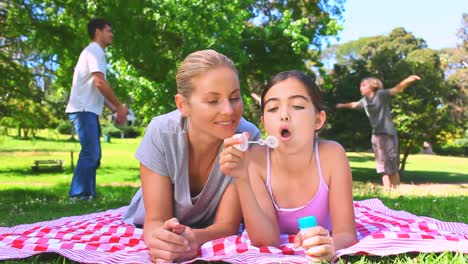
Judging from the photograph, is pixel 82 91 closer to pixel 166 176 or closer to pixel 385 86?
pixel 166 176

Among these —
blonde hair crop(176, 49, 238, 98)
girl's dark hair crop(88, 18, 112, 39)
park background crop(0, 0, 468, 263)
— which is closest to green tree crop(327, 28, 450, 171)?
park background crop(0, 0, 468, 263)

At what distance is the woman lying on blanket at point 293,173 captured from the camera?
2635 millimetres

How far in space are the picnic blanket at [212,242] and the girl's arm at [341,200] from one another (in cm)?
9

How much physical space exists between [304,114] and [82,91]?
12.4ft

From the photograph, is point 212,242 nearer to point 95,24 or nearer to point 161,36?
point 95,24

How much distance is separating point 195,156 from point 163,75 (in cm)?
986

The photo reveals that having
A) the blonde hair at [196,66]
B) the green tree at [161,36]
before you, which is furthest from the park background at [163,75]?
the blonde hair at [196,66]

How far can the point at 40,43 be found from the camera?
8711 mm

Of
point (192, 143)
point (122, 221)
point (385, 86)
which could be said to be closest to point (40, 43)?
point (122, 221)

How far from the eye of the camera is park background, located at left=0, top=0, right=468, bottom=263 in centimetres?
805

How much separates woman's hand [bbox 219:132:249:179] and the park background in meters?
0.85

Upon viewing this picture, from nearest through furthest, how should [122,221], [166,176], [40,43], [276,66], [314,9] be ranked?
[166,176]
[122,221]
[40,43]
[276,66]
[314,9]

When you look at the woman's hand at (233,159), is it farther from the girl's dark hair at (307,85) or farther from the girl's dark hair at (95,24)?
the girl's dark hair at (95,24)

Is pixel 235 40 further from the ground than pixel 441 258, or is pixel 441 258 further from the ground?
pixel 235 40
